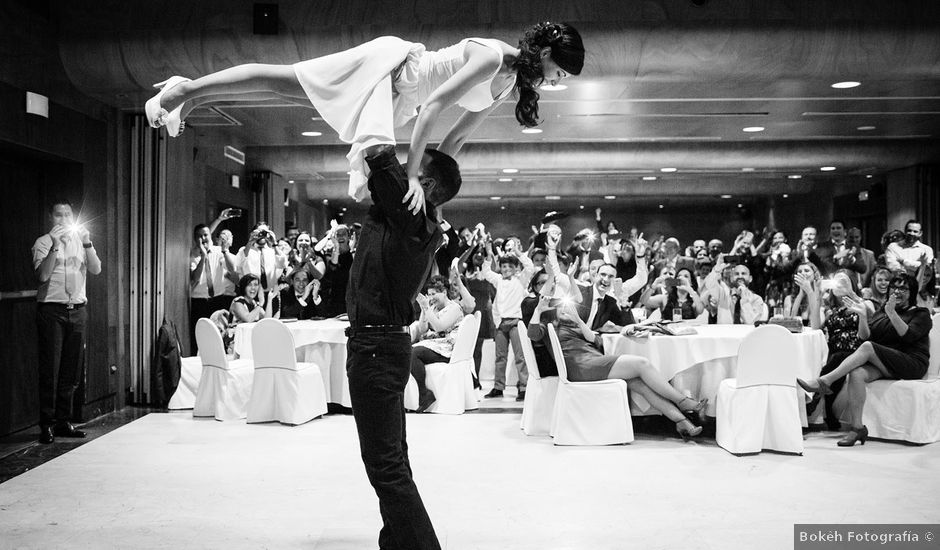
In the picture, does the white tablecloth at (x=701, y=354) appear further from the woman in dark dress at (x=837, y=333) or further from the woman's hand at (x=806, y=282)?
the woman's hand at (x=806, y=282)

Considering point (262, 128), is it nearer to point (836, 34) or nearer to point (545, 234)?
point (545, 234)

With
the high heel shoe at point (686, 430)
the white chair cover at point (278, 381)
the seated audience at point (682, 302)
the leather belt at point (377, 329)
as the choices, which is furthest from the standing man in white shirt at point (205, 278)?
the leather belt at point (377, 329)

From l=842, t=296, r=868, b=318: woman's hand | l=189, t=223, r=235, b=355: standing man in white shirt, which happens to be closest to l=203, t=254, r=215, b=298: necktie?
l=189, t=223, r=235, b=355: standing man in white shirt

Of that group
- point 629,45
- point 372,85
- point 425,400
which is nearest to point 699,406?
point 425,400

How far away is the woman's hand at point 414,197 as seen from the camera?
229cm

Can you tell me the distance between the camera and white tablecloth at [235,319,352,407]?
743 centimetres

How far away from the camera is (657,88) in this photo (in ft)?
24.1

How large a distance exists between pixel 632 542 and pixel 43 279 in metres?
4.84

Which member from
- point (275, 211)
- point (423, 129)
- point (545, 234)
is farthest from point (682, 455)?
point (275, 211)

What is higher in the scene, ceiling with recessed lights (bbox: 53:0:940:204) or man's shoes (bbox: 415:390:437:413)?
ceiling with recessed lights (bbox: 53:0:940:204)

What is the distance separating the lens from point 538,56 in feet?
8.43

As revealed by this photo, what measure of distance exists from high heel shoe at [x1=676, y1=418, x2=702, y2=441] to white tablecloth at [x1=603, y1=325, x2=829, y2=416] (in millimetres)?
381

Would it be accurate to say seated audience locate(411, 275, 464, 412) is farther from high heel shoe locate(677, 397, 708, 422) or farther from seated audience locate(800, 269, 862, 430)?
seated audience locate(800, 269, 862, 430)

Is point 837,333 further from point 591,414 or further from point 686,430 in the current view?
point 591,414
